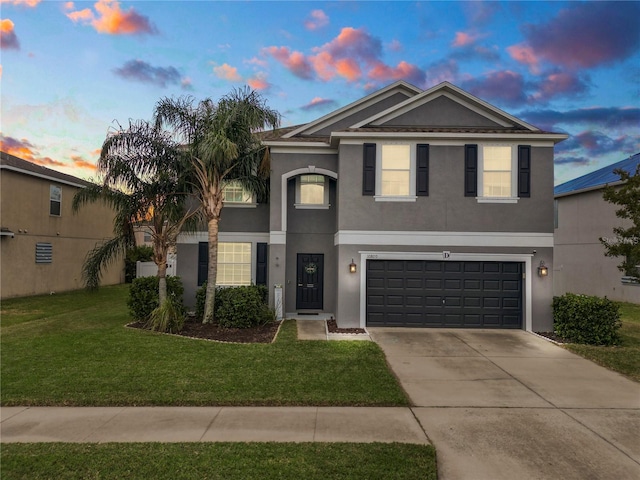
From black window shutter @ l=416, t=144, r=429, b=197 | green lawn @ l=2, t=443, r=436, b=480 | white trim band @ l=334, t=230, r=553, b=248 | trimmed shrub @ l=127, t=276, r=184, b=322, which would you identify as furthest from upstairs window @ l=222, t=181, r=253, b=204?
green lawn @ l=2, t=443, r=436, b=480

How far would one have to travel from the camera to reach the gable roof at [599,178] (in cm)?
1975

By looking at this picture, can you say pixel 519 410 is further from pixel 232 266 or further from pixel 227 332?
pixel 232 266

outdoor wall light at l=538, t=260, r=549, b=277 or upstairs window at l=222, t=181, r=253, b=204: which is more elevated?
upstairs window at l=222, t=181, r=253, b=204

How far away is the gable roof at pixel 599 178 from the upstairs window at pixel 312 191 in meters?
15.4

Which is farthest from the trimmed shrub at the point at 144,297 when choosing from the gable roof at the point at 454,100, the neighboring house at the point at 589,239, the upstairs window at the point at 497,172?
the neighboring house at the point at 589,239

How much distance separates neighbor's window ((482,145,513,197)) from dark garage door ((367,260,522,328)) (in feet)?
7.80

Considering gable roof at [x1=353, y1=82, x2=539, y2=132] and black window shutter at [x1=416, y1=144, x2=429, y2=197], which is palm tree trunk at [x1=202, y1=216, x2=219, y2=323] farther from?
black window shutter at [x1=416, y1=144, x2=429, y2=197]

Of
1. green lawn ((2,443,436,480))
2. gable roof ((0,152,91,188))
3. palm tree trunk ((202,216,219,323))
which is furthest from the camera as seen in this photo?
gable roof ((0,152,91,188))

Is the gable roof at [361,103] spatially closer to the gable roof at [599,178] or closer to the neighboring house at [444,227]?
the neighboring house at [444,227]

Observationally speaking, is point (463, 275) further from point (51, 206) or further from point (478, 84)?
point (51, 206)

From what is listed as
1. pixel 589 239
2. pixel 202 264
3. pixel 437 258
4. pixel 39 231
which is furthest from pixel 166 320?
pixel 589 239

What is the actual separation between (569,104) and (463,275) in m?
12.4

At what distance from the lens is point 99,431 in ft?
16.2

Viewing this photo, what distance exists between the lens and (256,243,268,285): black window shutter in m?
13.6
